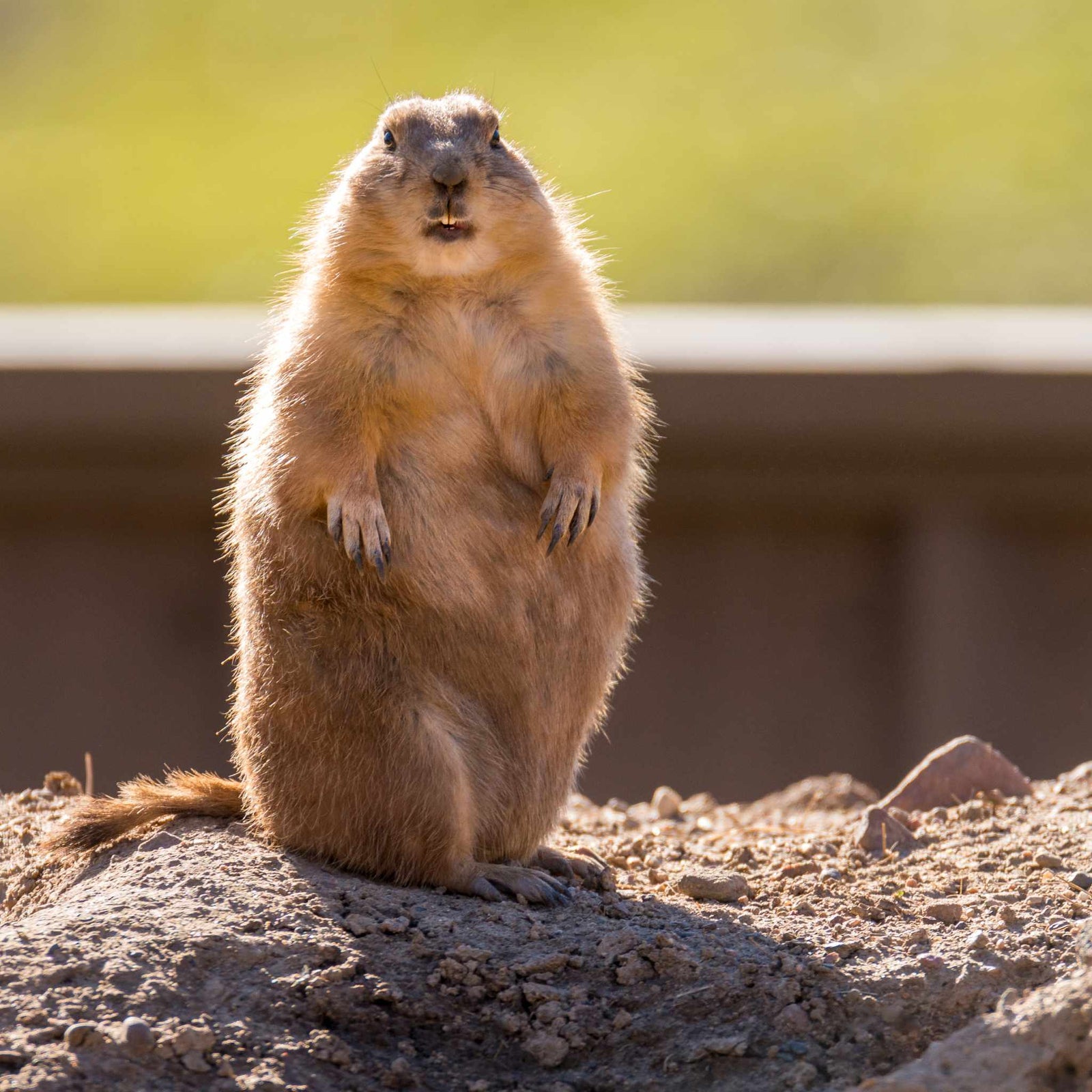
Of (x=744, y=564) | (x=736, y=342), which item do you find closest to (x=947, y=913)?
(x=744, y=564)

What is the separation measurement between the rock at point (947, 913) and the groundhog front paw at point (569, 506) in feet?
4.58

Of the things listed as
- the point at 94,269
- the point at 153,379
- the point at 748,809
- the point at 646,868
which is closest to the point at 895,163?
the point at 94,269

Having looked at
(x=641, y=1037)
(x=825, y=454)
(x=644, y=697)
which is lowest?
(x=644, y=697)

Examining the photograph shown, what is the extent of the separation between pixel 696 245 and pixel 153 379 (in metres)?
8.28

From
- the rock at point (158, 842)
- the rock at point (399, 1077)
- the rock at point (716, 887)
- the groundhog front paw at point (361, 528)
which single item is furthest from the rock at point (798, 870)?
the rock at point (158, 842)

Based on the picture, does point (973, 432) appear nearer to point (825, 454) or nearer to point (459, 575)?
point (825, 454)

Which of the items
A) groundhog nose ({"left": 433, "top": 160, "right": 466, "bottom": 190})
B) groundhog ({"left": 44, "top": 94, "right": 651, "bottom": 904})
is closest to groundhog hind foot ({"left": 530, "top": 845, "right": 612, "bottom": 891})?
groundhog ({"left": 44, "top": 94, "right": 651, "bottom": 904})

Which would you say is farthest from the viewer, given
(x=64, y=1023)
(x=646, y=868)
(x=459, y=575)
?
(x=646, y=868)

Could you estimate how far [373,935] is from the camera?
4.02 metres

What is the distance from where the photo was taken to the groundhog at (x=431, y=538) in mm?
4527

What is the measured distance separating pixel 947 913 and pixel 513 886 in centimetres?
116

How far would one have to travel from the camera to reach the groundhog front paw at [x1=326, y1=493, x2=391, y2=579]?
445cm

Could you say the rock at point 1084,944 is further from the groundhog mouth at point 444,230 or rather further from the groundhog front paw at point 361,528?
the groundhog mouth at point 444,230

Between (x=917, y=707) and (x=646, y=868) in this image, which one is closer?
(x=646, y=868)
